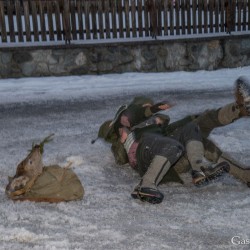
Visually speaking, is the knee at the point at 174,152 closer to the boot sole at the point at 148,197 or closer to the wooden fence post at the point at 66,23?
the boot sole at the point at 148,197

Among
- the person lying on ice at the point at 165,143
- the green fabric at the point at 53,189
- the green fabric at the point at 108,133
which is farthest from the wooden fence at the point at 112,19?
the green fabric at the point at 53,189

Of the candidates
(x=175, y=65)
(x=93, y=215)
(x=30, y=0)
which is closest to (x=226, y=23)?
(x=175, y=65)

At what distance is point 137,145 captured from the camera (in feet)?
13.5

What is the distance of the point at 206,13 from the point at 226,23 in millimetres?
613

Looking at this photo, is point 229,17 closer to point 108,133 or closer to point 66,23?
point 66,23

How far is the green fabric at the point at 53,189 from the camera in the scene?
3.73 meters

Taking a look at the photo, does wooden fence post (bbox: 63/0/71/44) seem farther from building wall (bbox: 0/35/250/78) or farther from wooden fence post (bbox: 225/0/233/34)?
wooden fence post (bbox: 225/0/233/34)

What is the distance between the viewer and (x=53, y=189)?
374 centimetres

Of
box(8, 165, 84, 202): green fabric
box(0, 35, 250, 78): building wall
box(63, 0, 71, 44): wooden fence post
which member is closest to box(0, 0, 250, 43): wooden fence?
box(63, 0, 71, 44): wooden fence post

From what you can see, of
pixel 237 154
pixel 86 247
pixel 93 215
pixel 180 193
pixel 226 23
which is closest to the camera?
pixel 86 247

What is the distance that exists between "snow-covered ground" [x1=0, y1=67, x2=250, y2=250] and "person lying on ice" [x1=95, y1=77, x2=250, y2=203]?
0.59 ft

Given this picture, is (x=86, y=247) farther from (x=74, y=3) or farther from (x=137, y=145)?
(x=74, y=3)

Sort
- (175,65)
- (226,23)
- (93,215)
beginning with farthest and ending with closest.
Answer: (226,23) → (175,65) → (93,215)

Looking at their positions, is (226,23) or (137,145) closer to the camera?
(137,145)
